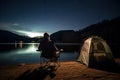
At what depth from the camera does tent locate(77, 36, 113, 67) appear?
354 inches

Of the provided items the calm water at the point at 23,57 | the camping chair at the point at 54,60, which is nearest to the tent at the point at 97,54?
the camping chair at the point at 54,60

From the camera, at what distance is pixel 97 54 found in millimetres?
9141

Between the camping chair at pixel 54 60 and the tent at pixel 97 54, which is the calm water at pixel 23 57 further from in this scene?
the tent at pixel 97 54

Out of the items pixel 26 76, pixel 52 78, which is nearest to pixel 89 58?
pixel 52 78

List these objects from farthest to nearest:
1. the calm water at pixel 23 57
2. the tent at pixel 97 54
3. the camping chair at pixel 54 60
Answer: the calm water at pixel 23 57 < the tent at pixel 97 54 < the camping chair at pixel 54 60

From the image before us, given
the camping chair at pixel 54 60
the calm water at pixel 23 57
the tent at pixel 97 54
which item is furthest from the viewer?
the calm water at pixel 23 57

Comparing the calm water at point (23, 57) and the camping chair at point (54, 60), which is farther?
the calm water at point (23, 57)

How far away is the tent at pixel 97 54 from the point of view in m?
9.00

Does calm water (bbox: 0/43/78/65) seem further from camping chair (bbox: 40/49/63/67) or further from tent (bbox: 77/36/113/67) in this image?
tent (bbox: 77/36/113/67)

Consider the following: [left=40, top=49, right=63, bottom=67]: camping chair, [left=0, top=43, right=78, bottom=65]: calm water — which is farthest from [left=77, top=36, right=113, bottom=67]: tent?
[left=0, top=43, right=78, bottom=65]: calm water

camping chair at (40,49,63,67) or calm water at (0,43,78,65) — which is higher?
camping chair at (40,49,63,67)

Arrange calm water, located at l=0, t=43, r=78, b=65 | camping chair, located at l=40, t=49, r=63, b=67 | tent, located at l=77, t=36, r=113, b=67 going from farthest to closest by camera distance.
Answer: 1. calm water, located at l=0, t=43, r=78, b=65
2. tent, located at l=77, t=36, r=113, b=67
3. camping chair, located at l=40, t=49, r=63, b=67

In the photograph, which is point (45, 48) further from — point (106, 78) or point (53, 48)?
point (106, 78)

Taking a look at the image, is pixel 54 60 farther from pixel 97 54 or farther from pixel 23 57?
pixel 23 57
